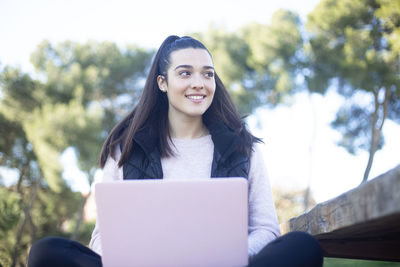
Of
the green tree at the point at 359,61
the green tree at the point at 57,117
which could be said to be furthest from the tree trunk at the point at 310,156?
the green tree at the point at 57,117

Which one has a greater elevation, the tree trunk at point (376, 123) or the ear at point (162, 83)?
→ the tree trunk at point (376, 123)

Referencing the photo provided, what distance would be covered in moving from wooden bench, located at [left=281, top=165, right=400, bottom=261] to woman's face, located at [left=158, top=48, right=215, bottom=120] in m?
0.72

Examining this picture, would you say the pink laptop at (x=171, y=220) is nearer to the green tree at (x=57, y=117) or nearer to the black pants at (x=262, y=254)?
the black pants at (x=262, y=254)

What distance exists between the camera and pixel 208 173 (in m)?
1.87

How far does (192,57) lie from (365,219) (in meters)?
1.31

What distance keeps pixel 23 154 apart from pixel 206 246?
11.7 m

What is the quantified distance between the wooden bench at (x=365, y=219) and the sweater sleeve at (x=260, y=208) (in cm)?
10

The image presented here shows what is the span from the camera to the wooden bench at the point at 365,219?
2.22 ft

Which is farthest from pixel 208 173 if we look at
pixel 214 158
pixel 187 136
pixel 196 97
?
pixel 196 97

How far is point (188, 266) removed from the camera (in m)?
1.09

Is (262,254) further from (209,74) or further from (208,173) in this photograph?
(209,74)

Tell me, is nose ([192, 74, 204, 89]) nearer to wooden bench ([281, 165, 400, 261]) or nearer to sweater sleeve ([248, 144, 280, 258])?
sweater sleeve ([248, 144, 280, 258])

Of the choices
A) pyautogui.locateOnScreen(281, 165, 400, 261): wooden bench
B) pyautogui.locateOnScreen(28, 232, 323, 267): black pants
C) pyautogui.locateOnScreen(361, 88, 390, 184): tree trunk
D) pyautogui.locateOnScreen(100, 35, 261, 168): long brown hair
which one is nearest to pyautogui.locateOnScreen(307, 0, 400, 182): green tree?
pyautogui.locateOnScreen(361, 88, 390, 184): tree trunk

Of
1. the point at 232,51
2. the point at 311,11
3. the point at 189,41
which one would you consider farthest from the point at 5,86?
the point at 189,41
